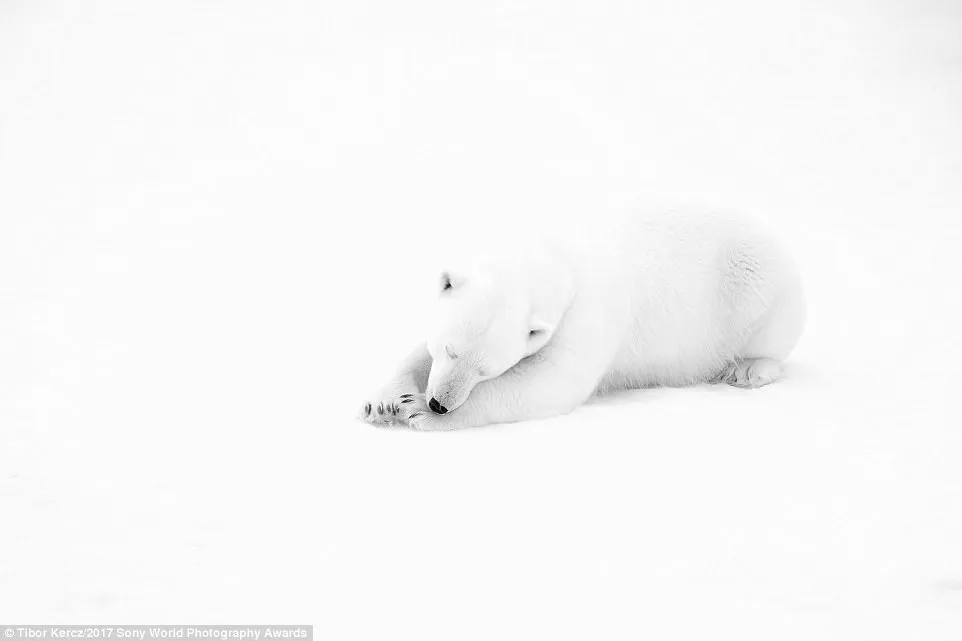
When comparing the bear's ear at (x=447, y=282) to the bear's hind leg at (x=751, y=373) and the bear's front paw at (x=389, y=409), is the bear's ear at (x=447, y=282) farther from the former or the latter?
the bear's hind leg at (x=751, y=373)

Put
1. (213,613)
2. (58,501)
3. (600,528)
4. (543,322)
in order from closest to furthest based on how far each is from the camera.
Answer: (213,613)
(58,501)
(600,528)
(543,322)

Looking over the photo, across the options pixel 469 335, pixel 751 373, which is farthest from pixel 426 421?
pixel 751 373

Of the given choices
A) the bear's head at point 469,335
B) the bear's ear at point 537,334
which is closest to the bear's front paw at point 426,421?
the bear's head at point 469,335

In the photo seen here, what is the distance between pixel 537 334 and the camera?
4555 millimetres

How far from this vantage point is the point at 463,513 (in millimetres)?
3344

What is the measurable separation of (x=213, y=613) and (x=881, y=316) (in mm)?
6585

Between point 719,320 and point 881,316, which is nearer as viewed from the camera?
point 719,320

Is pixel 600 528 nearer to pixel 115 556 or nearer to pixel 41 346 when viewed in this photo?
pixel 115 556

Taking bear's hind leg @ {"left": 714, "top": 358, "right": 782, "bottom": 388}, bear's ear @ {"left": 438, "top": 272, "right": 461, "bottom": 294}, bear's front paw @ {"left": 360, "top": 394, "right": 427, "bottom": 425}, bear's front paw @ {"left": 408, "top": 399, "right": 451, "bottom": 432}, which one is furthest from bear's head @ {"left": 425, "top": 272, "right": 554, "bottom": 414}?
bear's hind leg @ {"left": 714, "top": 358, "right": 782, "bottom": 388}

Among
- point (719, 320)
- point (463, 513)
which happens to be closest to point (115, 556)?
point (463, 513)

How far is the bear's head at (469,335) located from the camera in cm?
430

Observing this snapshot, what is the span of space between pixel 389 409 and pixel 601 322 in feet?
4.05

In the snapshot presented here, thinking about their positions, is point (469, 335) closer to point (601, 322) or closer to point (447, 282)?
point (447, 282)

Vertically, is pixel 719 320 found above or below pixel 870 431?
above
